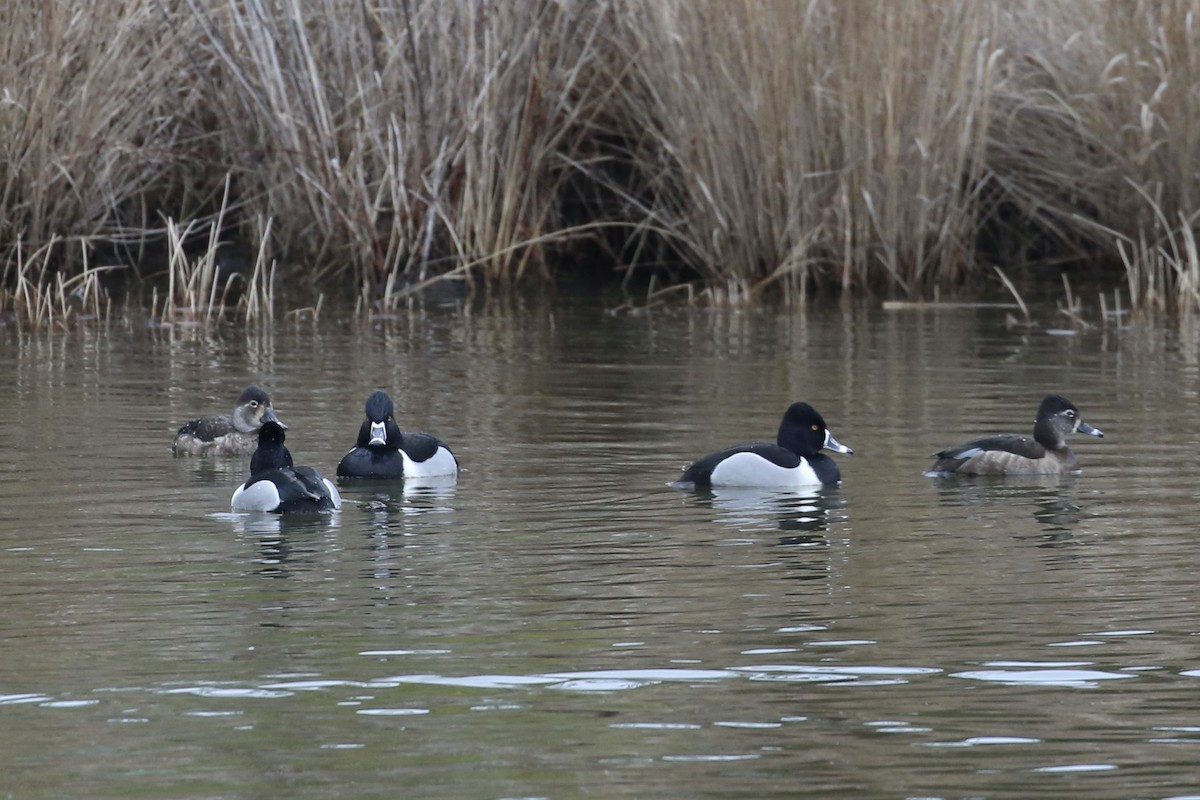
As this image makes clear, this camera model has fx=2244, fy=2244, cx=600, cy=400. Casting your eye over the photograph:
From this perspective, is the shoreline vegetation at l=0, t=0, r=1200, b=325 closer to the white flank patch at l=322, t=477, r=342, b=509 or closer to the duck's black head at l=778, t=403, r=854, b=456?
the duck's black head at l=778, t=403, r=854, b=456

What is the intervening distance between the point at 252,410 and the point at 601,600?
465cm

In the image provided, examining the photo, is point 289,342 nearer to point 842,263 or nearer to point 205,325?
point 205,325

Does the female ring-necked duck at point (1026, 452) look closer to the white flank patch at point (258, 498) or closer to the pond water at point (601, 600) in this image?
the pond water at point (601, 600)

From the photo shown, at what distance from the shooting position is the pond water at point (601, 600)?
18.5 ft

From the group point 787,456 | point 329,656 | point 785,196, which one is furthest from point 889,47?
point 329,656

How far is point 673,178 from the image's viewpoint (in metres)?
19.9

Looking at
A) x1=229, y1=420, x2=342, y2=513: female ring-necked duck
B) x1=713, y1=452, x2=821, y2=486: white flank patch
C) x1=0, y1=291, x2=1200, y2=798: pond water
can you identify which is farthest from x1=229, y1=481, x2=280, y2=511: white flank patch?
x1=713, y1=452, x2=821, y2=486: white flank patch

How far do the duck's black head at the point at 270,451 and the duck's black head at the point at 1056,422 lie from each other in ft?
12.3

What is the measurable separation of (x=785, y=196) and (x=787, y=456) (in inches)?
327

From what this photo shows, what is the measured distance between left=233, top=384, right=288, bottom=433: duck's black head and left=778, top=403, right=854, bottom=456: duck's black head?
2.75 meters

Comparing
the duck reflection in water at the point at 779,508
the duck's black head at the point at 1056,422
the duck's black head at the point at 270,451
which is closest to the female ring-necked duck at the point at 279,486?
the duck's black head at the point at 270,451

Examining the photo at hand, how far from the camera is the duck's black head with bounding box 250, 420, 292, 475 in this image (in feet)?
32.8

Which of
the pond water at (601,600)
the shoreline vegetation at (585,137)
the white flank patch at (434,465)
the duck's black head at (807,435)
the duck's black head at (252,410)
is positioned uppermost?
the shoreline vegetation at (585,137)

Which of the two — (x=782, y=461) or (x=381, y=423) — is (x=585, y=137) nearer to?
(x=381, y=423)
